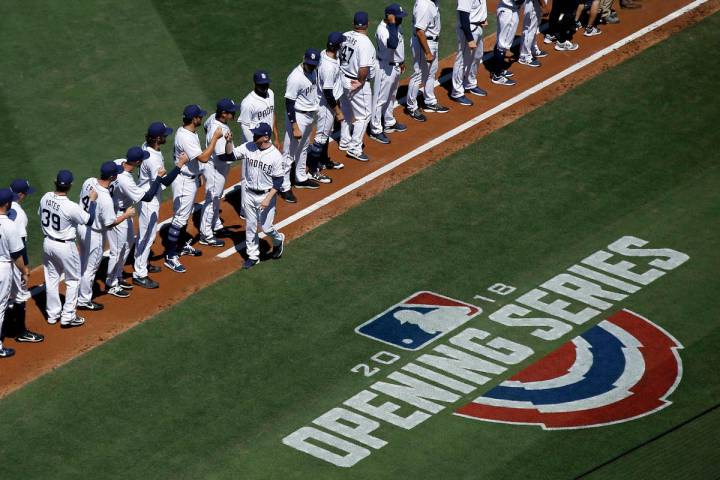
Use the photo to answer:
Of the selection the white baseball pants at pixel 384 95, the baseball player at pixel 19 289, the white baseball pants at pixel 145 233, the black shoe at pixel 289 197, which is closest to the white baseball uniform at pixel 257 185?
the white baseball pants at pixel 145 233

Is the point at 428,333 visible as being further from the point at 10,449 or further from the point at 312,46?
the point at 312,46

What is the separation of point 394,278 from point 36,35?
836 centimetres

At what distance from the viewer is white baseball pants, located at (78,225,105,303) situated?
16.0 metres

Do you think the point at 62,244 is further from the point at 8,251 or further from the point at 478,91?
the point at 478,91

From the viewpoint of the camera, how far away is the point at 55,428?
14648 millimetres

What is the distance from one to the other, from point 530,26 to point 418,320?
6565 millimetres

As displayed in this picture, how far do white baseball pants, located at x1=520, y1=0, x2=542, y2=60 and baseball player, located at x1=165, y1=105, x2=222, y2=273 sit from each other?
19.9 ft

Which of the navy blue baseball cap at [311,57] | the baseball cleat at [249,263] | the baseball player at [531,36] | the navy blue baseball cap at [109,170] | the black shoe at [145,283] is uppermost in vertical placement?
the navy blue baseball cap at [311,57]

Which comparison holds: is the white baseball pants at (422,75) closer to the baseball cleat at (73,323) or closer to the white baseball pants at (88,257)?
the white baseball pants at (88,257)

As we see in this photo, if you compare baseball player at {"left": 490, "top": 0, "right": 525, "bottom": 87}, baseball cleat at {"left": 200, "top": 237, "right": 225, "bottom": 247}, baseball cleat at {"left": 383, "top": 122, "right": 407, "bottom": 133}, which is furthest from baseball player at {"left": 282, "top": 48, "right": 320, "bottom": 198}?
baseball player at {"left": 490, "top": 0, "right": 525, "bottom": 87}

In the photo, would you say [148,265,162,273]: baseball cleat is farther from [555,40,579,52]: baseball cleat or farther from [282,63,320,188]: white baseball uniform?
[555,40,579,52]: baseball cleat

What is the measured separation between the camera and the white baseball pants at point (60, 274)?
15.7 metres

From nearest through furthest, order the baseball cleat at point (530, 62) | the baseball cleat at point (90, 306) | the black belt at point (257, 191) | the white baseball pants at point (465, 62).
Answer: the baseball cleat at point (90, 306) < the black belt at point (257, 191) < the white baseball pants at point (465, 62) < the baseball cleat at point (530, 62)

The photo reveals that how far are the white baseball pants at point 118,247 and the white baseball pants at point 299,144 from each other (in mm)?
2525
